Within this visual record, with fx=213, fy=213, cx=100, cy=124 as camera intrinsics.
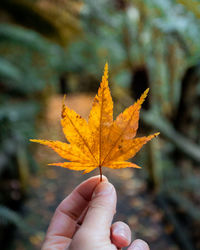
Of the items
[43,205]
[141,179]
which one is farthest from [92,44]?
[43,205]

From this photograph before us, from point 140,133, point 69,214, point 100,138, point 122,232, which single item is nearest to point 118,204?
point 140,133

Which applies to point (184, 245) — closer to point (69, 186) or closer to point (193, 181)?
point (193, 181)

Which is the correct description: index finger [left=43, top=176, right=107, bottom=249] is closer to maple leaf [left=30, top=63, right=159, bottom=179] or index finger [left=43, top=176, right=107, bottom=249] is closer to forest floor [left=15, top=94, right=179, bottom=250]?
maple leaf [left=30, top=63, right=159, bottom=179]

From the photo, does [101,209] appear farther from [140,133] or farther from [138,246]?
[140,133]

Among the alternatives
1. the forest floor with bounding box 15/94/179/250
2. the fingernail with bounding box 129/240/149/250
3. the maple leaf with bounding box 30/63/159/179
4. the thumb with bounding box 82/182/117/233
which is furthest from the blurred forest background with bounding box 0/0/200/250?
the fingernail with bounding box 129/240/149/250

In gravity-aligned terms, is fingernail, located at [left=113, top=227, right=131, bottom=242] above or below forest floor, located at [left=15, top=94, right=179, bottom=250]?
above

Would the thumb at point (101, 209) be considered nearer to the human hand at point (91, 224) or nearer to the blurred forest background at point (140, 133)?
the human hand at point (91, 224)
